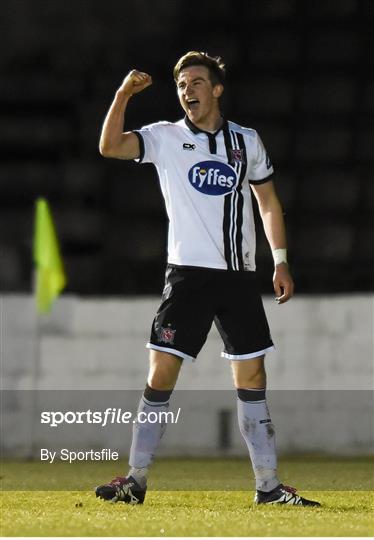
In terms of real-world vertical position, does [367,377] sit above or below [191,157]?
below

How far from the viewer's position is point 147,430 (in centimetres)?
334

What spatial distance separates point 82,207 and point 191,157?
4305 millimetres

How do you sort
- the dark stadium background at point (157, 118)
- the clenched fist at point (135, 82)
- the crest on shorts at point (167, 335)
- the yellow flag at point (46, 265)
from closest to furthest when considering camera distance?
the clenched fist at point (135, 82)
the crest on shorts at point (167, 335)
the yellow flag at point (46, 265)
the dark stadium background at point (157, 118)

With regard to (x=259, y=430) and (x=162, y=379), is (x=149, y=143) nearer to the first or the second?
(x=162, y=379)

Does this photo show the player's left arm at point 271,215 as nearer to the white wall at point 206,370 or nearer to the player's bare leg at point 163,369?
the player's bare leg at point 163,369

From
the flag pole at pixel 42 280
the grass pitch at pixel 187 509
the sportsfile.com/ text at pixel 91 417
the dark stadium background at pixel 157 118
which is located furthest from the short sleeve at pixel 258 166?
the dark stadium background at pixel 157 118

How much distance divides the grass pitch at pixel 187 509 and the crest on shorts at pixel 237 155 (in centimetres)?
94

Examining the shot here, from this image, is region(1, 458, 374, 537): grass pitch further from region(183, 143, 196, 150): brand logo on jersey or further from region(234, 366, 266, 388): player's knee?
region(183, 143, 196, 150): brand logo on jersey

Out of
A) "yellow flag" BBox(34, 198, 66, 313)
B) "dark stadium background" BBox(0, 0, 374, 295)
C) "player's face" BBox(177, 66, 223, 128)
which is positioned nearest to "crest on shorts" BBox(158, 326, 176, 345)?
"player's face" BBox(177, 66, 223, 128)

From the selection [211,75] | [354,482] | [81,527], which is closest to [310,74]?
[354,482]

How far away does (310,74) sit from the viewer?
7984 millimetres

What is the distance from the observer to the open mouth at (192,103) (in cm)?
334

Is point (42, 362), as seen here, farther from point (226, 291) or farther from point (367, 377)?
point (226, 291)

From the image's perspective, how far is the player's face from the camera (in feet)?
10.9
